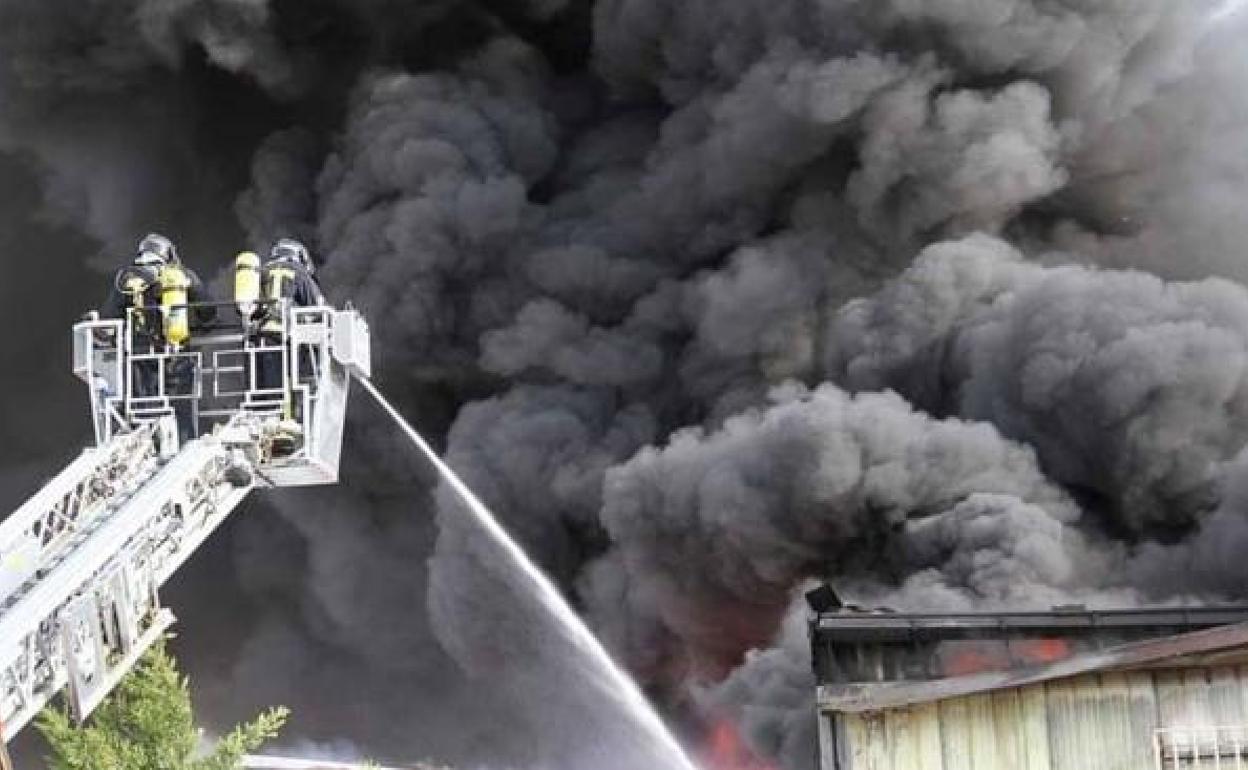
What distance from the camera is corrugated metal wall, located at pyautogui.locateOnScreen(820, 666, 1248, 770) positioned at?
347 inches

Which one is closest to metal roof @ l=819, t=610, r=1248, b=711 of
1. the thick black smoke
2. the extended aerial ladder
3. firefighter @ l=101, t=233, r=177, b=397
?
the extended aerial ladder

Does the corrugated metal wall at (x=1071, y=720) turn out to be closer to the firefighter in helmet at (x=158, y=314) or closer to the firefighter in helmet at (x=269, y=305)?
the firefighter in helmet at (x=269, y=305)

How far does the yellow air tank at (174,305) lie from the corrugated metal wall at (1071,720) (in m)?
4.91

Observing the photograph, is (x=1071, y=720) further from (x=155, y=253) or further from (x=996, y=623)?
(x=155, y=253)

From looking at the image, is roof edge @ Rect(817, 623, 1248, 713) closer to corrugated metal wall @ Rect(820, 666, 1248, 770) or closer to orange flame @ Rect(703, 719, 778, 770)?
corrugated metal wall @ Rect(820, 666, 1248, 770)

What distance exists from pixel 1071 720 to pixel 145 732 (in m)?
5.02

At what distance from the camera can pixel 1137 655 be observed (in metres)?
8.52

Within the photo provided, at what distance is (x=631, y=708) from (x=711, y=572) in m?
5.27

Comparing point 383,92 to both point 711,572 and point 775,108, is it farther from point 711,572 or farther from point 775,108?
point 711,572

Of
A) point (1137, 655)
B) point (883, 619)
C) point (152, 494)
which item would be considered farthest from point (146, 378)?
point (1137, 655)

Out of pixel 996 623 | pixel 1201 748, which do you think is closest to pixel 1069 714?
pixel 1201 748

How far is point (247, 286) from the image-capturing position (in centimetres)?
1156

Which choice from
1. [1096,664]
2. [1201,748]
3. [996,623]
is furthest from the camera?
[996,623]

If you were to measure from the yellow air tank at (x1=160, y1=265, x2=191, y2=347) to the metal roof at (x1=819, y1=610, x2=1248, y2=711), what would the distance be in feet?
15.2
